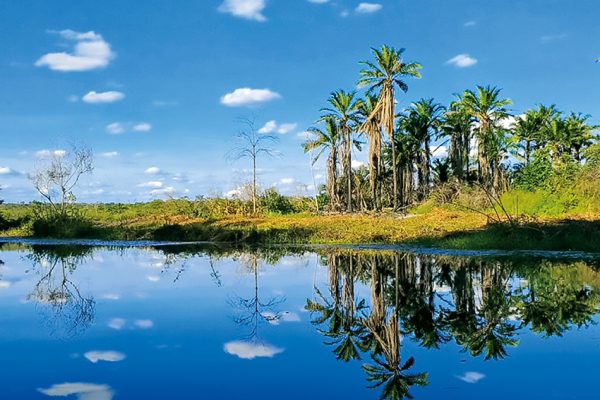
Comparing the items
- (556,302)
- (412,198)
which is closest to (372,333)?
(556,302)

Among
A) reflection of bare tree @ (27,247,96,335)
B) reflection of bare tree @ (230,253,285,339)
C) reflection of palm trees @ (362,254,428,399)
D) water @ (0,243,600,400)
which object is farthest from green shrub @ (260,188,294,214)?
reflection of palm trees @ (362,254,428,399)

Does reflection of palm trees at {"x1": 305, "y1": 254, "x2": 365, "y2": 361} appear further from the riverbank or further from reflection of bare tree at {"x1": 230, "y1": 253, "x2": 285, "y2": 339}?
the riverbank

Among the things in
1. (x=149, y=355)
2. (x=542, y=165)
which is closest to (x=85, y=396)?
(x=149, y=355)

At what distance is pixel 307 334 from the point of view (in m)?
8.35

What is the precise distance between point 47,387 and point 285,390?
94.1 inches

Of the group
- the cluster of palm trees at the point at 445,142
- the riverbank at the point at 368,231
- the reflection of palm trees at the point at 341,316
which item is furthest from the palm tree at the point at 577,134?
the reflection of palm trees at the point at 341,316

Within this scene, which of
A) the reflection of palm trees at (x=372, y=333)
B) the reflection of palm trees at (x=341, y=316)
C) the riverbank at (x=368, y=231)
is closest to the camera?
the reflection of palm trees at (x=372, y=333)

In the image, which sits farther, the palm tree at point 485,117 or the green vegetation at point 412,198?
the palm tree at point 485,117

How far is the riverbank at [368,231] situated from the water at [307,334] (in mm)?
5722

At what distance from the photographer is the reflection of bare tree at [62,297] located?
30.3 feet

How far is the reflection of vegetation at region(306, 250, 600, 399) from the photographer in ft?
23.6

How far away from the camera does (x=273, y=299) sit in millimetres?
11758

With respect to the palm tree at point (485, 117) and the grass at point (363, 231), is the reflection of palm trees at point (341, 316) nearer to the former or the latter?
the grass at point (363, 231)

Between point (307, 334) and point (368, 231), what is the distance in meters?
20.8
